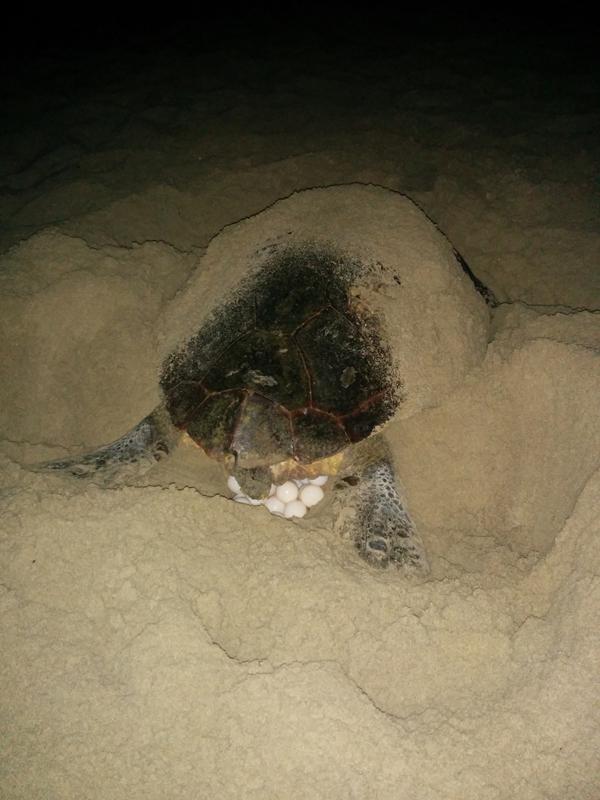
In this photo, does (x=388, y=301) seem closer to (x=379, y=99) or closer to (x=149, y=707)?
(x=149, y=707)

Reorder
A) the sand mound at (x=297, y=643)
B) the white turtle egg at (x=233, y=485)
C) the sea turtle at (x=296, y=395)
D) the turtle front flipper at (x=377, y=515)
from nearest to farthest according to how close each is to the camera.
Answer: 1. the sand mound at (x=297, y=643)
2. the turtle front flipper at (x=377, y=515)
3. the sea turtle at (x=296, y=395)
4. the white turtle egg at (x=233, y=485)

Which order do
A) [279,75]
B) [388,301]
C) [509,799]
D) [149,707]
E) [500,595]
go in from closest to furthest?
[509,799] → [149,707] → [500,595] → [388,301] → [279,75]

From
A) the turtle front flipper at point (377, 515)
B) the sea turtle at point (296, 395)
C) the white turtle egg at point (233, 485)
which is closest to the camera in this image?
the turtle front flipper at point (377, 515)

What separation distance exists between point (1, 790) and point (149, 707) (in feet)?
1.40

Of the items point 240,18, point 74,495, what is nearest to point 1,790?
point 74,495

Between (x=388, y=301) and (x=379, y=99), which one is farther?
(x=379, y=99)

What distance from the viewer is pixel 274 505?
2.31 metres

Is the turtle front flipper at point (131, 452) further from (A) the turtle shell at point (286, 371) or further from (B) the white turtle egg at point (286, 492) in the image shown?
(B) the white turtle egg at point (286, 492)

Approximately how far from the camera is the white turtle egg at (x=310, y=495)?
2373mm

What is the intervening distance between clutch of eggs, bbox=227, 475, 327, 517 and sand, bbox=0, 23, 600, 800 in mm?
71

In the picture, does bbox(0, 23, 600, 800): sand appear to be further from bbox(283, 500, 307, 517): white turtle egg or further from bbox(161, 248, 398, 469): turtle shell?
bbox(161, 248, 398, 469): turtle shell

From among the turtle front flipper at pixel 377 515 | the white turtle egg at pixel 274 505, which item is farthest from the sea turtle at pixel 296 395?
the white turtle egg at pixel 274 505

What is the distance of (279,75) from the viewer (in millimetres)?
5578

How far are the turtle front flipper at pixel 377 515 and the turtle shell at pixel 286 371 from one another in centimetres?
18
